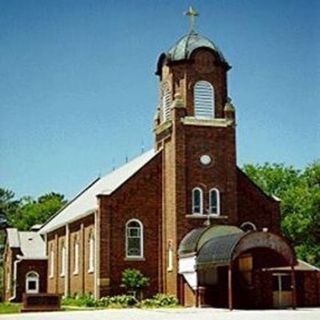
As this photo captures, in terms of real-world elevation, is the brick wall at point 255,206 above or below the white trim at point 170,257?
above

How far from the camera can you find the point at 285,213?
6844cm

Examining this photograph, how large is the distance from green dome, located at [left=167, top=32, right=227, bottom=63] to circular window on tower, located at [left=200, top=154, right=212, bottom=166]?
646cm

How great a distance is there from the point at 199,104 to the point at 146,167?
518cm

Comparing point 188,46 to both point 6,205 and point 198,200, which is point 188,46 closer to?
point 198,200

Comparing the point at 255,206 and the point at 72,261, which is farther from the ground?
the point at 255,206

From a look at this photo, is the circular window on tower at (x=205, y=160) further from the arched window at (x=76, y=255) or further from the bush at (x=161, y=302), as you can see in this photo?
the arched window at (x=76, y=255)

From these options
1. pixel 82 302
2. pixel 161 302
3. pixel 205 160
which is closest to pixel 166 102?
pixel 205 160

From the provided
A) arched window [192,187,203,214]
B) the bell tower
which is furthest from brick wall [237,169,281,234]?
arched window [192,187,203,214]

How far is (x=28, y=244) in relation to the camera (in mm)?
60344

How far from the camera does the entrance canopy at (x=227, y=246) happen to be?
37.0m

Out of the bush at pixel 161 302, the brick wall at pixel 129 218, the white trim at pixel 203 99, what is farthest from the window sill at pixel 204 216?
the white trim at pixel 203 99

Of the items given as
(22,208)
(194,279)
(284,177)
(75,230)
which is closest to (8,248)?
(75,230)

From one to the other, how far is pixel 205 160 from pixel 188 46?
751 centimetres

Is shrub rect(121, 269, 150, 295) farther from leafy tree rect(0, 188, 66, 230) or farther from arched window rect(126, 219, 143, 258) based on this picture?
leafy tree rect(0, 188, 66, 230)
